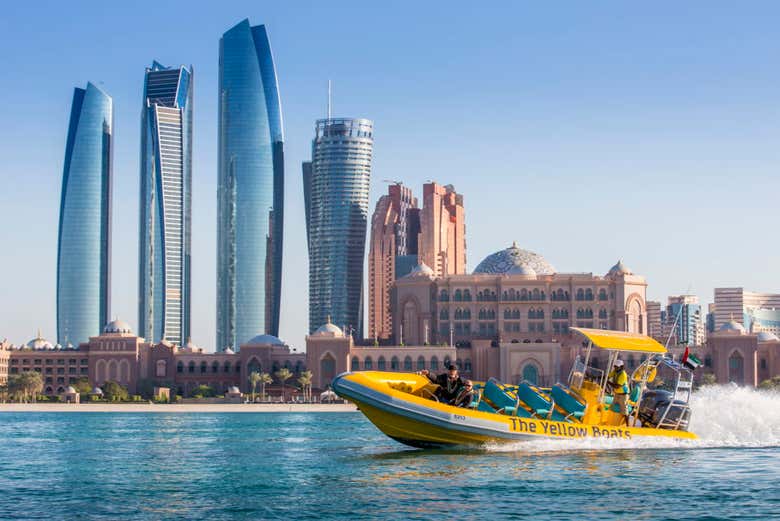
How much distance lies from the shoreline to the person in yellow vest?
106m

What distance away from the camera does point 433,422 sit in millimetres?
50000

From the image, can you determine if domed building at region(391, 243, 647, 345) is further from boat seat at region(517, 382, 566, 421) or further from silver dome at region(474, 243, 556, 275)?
boat seat at region(517, 382, 566, 421)

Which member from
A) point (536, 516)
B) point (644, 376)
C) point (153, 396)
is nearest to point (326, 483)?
point (536, 516)

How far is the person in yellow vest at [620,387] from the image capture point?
53.8m

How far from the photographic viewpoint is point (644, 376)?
54.1 meters

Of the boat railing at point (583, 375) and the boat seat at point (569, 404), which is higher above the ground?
the boat railing at point (583, 375)

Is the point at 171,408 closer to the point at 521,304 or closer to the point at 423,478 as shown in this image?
the point at 521,304

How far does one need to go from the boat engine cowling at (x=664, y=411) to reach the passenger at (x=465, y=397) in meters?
9.06

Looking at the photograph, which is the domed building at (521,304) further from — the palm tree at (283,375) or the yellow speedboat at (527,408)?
the yellow speedboat at (527,408)

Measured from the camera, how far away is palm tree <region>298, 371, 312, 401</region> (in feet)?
583

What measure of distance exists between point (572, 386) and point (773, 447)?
10.1 meters

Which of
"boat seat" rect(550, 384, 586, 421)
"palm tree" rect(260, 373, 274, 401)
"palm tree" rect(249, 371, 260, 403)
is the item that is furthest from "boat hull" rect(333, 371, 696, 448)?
"palm tree" rect(260, 373, 274, 401)

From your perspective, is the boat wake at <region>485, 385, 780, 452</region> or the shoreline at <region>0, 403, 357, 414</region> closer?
the boat wake at <region>485, 385, 780, 452</region>

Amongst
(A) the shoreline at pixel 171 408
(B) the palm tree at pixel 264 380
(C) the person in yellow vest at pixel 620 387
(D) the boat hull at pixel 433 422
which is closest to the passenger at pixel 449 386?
(D) the boat hull at pixel 433 422
